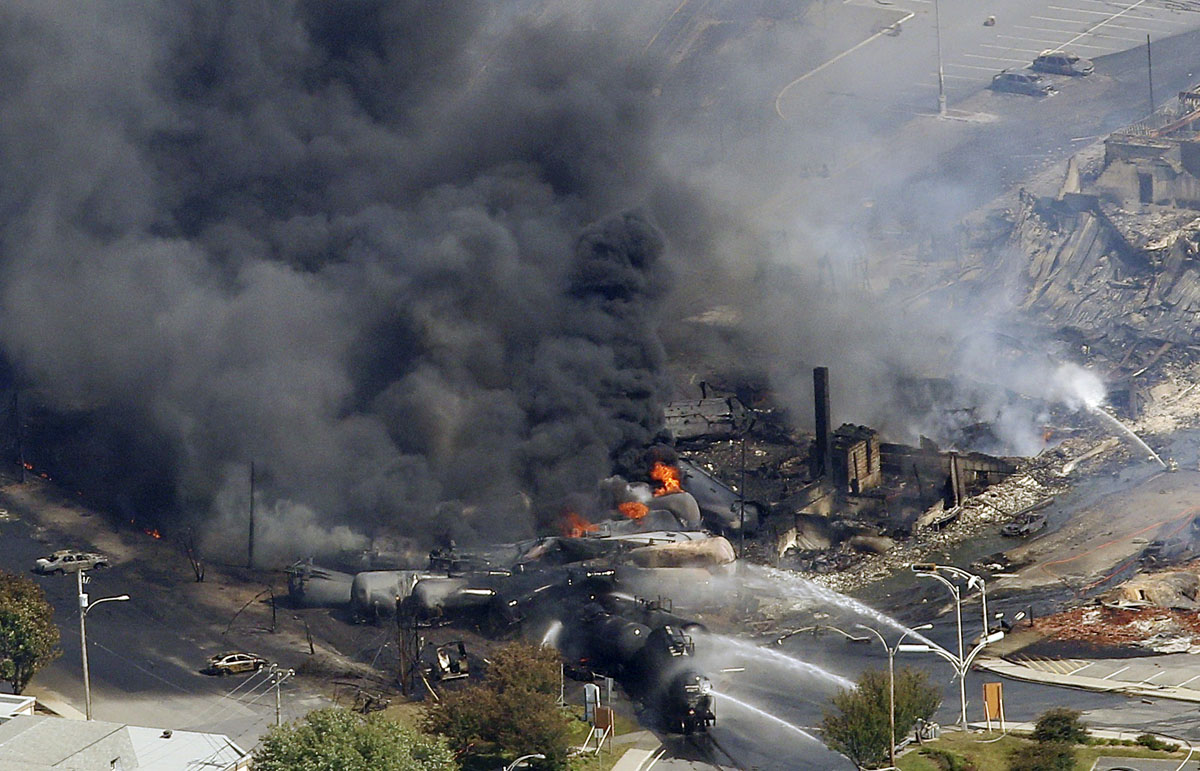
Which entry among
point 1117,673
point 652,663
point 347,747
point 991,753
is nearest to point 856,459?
point 1117,673

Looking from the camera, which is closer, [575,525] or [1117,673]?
[1117,673]

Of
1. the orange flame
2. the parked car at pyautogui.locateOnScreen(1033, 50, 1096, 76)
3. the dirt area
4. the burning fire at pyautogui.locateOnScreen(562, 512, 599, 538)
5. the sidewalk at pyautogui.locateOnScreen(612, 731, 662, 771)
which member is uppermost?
the parked car at pyautogui.locateOnScreen(1033, 50, 1096, 76)

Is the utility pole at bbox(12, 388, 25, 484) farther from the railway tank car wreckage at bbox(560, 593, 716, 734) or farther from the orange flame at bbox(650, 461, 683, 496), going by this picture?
the railway tank car wreckage at bbox(560, 593, 716, 734)

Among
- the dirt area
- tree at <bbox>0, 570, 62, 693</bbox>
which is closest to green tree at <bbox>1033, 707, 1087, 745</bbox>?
the dirt area

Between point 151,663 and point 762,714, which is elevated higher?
point 151,663

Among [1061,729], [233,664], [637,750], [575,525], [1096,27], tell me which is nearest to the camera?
[1061,729]

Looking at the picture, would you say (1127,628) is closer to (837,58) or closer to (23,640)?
(23,640)

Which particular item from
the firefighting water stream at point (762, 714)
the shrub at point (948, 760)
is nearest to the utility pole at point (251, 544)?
the firefighting water stream at point (762, 714)
